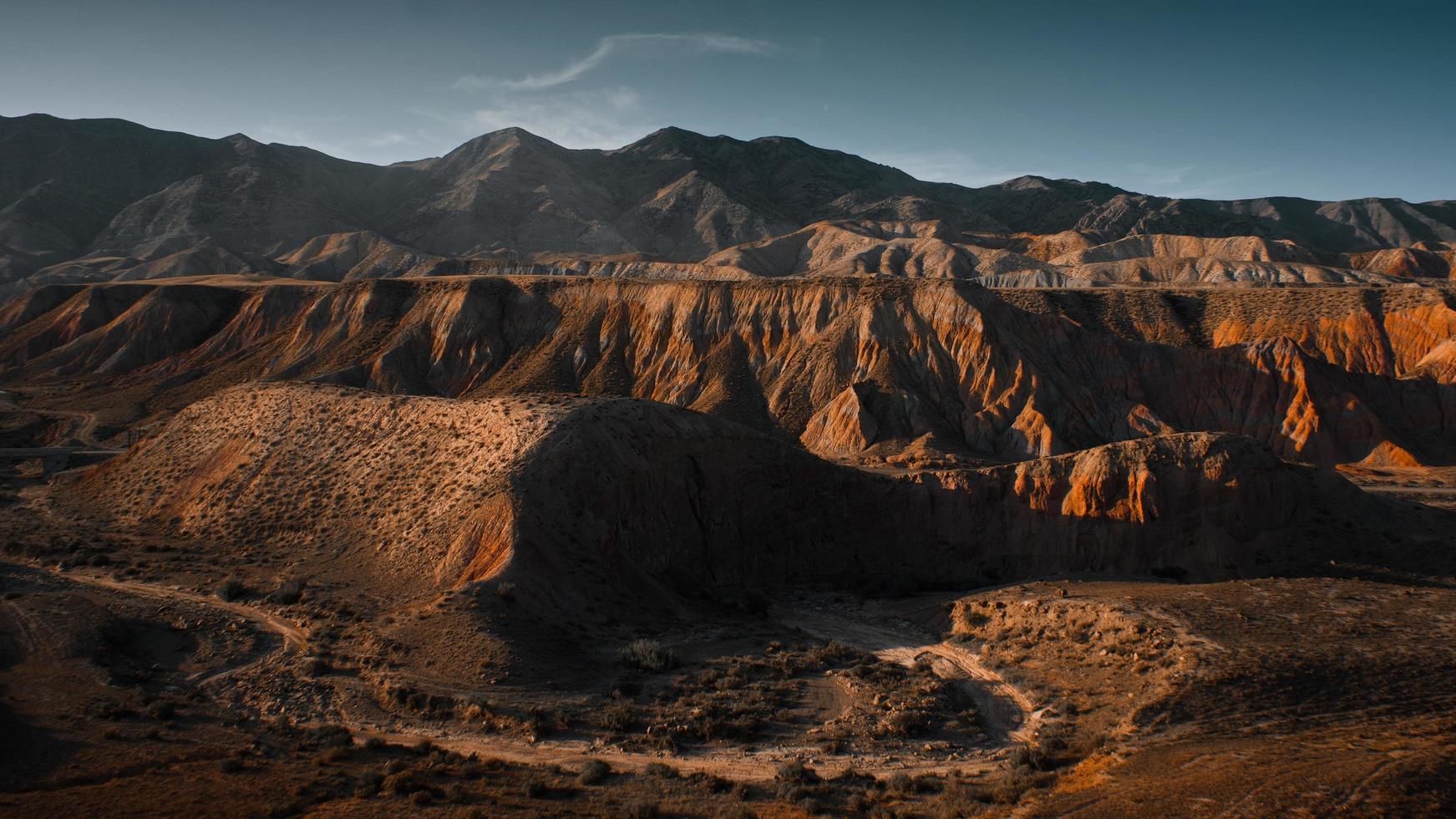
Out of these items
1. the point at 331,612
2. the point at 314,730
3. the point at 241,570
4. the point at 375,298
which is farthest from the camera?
the point at 375,298

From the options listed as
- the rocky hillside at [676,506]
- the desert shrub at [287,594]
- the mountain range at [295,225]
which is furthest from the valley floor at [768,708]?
the mountain range at [295,225]

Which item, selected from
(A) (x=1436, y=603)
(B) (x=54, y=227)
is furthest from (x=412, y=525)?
(B) (x=54, y=227)

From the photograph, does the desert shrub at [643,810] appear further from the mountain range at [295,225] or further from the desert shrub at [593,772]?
the mountain range at [295,225]

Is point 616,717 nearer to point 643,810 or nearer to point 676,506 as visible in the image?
point 643,810

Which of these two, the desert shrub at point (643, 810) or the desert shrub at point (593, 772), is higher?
the desert shrub at point (643, 810)

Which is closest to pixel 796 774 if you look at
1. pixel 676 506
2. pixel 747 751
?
pixel 747 751

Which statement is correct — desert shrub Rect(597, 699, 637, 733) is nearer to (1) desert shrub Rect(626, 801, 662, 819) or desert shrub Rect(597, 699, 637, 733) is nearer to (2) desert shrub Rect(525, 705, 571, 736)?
(2) desert shrub Rect(525, 705, 571, 736)

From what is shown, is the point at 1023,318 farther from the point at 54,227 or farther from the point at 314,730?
the point at 54,227

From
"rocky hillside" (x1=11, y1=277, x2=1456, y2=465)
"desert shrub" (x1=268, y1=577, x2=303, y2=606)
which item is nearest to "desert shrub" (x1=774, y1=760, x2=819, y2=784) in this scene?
"desert shrub" (x1=268, y1=577, x2=303, y2=606)
